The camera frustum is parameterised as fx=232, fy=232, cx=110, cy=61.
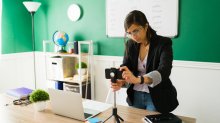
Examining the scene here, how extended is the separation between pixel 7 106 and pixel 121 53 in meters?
1.77

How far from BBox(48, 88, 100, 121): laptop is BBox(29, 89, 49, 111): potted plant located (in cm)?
13

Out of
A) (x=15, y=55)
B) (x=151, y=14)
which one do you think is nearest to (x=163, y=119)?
(x=151, y=14)

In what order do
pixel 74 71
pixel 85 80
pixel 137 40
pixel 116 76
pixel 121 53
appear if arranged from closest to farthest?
1. pixel 116 76
2. pixel 137 40
3. pixel 121 53
4. pixel 85 80
5. pixel 74 71

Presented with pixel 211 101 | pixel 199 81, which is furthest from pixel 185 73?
pixel 211 101

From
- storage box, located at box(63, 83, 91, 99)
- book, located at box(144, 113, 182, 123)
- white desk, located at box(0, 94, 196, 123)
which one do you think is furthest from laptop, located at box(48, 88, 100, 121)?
storage box, located at box(63, 83, 91, 99)

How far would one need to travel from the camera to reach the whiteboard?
9.14ft

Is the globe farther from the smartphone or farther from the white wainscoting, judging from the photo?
the smartphone

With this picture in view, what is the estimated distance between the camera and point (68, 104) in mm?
1568

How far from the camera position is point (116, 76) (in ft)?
4.73

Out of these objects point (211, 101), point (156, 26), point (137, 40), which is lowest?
point (211, 101)

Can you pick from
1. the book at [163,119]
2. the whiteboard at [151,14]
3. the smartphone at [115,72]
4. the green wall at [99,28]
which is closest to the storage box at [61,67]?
the green wall at [99,28]

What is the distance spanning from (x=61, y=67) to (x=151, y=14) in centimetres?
155

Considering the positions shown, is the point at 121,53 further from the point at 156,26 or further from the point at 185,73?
the point at 185,73

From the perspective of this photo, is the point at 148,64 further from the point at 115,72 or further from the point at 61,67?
the point at 61,67
